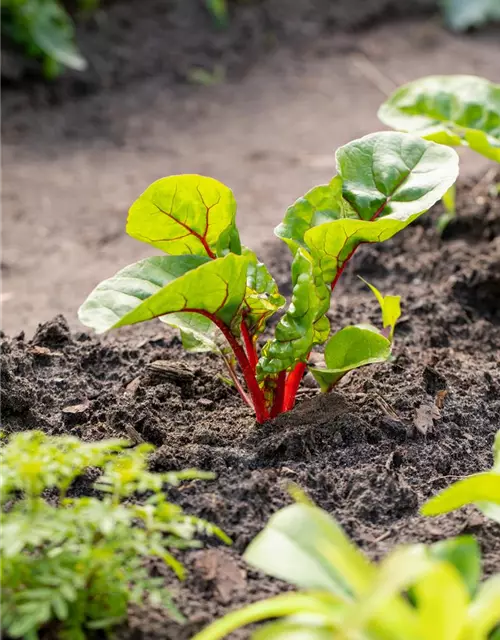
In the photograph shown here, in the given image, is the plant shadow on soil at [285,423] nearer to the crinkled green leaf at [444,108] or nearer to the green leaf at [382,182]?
the green leaf at [382,182]

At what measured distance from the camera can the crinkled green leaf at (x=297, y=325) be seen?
75.9 inches

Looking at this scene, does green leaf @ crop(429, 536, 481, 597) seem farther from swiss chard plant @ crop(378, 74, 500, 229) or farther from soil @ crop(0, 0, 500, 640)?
swiss chard plant @ crop(378, 74, 500, 229)

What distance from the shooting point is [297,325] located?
198 cm

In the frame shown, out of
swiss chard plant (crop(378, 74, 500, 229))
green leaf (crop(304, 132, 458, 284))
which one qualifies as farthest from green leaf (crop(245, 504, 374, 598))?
swiss chard plant (crop(378, 74, 500, 229))

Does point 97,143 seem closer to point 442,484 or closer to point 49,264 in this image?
point 49,264

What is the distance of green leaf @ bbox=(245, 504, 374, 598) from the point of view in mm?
1330

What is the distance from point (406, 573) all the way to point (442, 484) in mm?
914

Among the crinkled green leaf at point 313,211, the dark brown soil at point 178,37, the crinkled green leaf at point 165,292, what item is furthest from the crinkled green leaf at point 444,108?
the dark brown soil at point 178,37

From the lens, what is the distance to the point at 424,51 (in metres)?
5.88

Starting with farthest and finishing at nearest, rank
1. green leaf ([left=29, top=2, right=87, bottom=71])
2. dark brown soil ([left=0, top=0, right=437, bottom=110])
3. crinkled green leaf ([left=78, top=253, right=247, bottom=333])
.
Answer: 1. dark brown soil ([left=0, top=0, right=437, bottom=110])
2. green leaf ([left=29, top=2, right=87, bottom=71])
3. crinkled green leaf ([left=78, top=253, right=247, bottom=333])

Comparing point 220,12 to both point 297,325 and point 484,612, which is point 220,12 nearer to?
point 297,325

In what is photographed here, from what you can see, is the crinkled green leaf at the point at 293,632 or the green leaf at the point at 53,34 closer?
the crinkled green leaf at the point at 293,632

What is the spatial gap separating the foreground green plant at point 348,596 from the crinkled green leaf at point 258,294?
681mm

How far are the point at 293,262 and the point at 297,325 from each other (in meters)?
0.14
